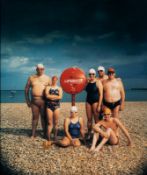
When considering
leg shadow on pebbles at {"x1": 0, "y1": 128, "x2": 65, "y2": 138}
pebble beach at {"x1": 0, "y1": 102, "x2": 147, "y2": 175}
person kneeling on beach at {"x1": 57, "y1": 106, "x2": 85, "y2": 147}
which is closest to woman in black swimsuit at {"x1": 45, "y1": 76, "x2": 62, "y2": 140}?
person kneeling on beach at {"x1": 57, "y1": 106, "x2": 85, "y2": 147}

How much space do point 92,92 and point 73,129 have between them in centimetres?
86

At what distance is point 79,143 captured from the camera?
6.33m

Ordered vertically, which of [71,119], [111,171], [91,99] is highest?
[91,99]

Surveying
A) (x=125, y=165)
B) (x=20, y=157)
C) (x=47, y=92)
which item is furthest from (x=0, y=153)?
(x=125, y=165)

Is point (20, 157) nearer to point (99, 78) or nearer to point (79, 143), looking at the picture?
point (79, 143)

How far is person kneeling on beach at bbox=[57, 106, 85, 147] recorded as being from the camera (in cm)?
618

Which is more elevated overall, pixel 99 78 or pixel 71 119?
pixel 99 78

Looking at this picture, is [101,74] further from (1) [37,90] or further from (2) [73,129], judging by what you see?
(1) [37,90]

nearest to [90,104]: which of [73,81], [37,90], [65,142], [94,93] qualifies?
[94,93]

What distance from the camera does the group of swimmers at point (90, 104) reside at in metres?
6.21

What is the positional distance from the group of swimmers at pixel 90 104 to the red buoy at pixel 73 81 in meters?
0.13

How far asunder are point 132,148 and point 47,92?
2143 mm

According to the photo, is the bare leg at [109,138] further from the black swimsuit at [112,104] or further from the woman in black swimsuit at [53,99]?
the woman in black swimsuit at [53,99]

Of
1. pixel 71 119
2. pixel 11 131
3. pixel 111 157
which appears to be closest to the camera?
pixel 111 157
